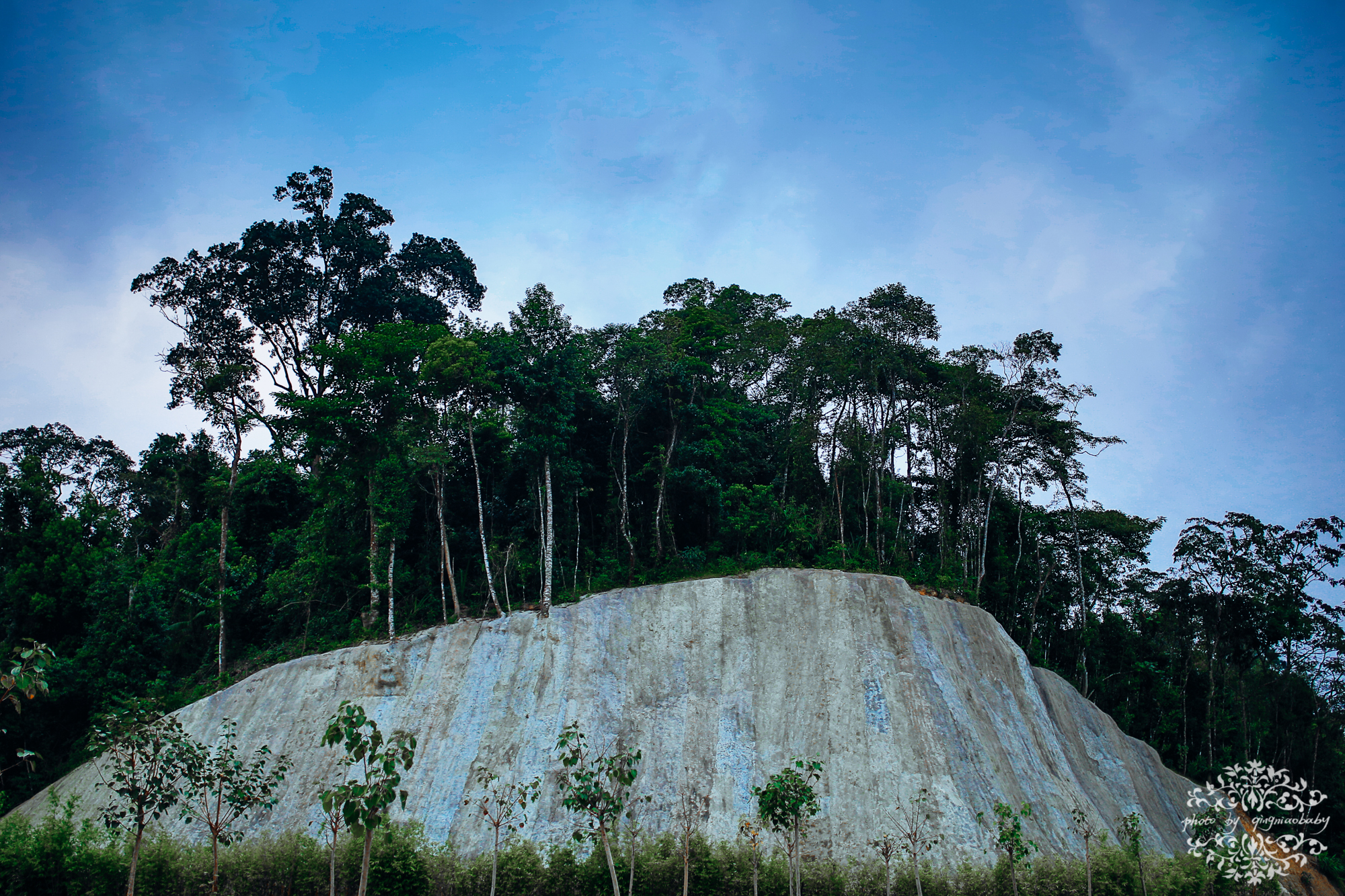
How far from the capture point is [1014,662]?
90.3ft

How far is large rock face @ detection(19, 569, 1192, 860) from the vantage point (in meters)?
22.7

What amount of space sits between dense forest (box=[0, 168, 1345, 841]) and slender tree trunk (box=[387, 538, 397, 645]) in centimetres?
20

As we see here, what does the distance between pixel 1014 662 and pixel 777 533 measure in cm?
945

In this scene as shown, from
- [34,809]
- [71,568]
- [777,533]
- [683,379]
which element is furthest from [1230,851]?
[71,568]

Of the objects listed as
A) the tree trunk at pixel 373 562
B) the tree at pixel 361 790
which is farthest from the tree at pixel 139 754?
the tree trunk at pixel 373 562

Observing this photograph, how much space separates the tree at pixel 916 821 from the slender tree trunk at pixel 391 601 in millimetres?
16768

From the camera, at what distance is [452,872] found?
19.9 m

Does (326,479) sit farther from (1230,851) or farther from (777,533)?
(1230,851)

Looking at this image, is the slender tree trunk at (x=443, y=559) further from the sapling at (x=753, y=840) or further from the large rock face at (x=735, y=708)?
the sapling at (x=753, y=840)

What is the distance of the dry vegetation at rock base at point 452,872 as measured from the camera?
19.2m

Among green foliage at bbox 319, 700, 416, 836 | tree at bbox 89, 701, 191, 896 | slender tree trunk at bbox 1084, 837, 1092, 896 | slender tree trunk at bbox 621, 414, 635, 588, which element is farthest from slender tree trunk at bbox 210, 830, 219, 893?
slender tree trunk at bbox 1084, 837, 1092, 896

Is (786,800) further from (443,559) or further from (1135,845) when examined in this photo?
(443,559)

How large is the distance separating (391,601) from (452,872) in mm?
9251

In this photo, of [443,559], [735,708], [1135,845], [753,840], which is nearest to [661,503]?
[443,559]
